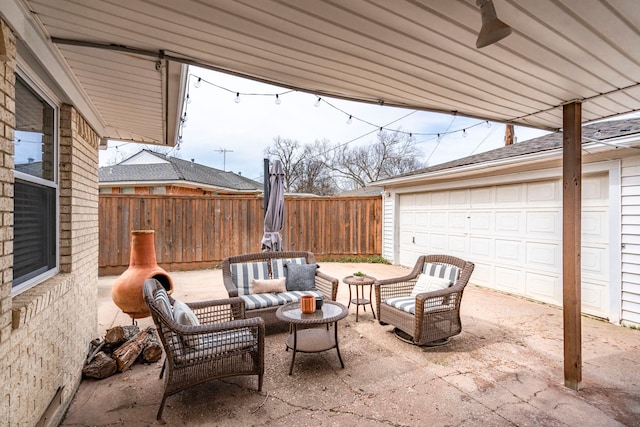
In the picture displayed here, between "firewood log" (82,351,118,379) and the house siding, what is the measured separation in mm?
6547

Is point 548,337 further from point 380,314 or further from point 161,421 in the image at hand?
point 161,421

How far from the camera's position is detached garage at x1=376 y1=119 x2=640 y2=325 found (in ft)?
15.2

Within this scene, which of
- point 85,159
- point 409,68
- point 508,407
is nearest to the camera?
point 409,68

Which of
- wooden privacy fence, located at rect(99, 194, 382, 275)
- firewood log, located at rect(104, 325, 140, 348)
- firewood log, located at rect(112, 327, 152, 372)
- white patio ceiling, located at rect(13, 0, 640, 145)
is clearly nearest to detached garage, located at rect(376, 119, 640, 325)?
white patio ceiling, located at rect(13, 0, 640, 145)

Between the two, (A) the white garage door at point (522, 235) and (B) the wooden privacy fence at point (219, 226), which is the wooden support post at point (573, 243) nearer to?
(A) the white garage door at point (522, 235)

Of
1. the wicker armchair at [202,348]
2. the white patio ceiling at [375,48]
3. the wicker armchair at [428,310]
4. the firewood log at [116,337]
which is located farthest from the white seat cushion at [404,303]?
the firewood log at [116,337]

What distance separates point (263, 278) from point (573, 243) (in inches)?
142

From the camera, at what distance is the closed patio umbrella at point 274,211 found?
5.37 m

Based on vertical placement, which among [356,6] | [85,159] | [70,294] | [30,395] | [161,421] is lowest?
[161,421]

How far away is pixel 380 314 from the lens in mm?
4367

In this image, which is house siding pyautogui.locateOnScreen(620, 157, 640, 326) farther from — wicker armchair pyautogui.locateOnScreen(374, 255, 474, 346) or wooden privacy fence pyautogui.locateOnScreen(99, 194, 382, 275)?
wooden privacy fence pyautogui.locateOnScreen(99, 194, 382, 275)

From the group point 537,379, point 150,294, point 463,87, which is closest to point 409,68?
point 463,87

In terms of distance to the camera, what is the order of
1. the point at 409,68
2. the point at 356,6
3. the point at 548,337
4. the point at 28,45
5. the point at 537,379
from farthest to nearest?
1. the point at 548,337
2. the point at 537,379
3. the point at 409,68
4. the point at 28,45
5. the point at 356,6

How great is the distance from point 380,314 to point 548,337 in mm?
2144
